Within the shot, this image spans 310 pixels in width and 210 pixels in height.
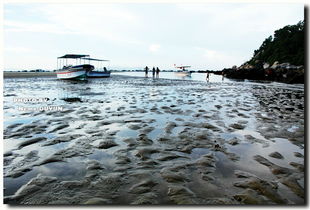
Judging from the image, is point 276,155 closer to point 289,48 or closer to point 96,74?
point 96,74

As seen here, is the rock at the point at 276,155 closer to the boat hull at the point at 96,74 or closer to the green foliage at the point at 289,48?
the boat hull at the point at 96,74

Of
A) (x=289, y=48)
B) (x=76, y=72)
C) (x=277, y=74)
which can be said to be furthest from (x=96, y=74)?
(x=289, y=48)

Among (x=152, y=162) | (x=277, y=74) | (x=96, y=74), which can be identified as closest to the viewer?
(x=152, y=162)

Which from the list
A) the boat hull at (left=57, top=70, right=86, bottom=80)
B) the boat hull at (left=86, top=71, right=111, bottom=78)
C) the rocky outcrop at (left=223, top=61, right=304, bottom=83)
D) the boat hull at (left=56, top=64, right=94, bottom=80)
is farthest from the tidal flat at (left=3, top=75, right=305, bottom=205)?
the boat hull at (left=86, top=71, right=111, bottom=78)

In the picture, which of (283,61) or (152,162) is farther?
(283,61)

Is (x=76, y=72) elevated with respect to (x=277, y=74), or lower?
lower

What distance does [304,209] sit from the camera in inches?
131

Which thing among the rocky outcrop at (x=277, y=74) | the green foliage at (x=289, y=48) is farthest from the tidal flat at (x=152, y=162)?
the green foliage at (x=289, y=48)

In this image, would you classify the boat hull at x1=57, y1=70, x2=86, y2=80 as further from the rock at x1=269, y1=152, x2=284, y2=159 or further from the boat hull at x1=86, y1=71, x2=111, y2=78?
the rock at x1=269, y1=152, x2=284, y2=159

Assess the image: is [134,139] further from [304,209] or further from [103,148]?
[304,209]

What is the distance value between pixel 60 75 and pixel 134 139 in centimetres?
4310

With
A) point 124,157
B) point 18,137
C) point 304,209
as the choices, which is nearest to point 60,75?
point 18,137

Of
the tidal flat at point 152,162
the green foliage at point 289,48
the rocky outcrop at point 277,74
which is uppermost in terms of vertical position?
the green foliage at point 289,48

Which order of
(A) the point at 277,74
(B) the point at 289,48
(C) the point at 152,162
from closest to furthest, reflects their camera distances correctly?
(C) the point at 152,162 → (A) the point at 277,74 → (B) the point at 289,48
